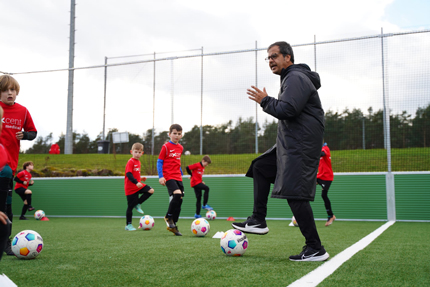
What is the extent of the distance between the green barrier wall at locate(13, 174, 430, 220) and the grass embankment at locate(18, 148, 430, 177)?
256 millimetres

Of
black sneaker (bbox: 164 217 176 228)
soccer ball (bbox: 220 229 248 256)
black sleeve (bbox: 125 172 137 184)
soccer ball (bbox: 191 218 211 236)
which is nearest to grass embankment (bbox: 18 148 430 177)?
black sleeve (bbox: 125 172 137 184)

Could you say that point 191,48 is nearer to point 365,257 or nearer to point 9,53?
point 9,53

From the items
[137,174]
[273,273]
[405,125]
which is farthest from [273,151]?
[405,125]

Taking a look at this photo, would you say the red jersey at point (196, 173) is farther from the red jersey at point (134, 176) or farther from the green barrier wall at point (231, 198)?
the red jersey at point (134, 176)

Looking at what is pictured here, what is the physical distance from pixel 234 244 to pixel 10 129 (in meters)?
2.61

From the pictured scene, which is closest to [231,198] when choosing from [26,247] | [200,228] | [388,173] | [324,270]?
[388,173]

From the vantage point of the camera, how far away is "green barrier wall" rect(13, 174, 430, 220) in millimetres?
9258

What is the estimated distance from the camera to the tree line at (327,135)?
30.3ft

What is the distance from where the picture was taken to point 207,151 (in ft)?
37.0

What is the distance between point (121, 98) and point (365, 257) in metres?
9.92

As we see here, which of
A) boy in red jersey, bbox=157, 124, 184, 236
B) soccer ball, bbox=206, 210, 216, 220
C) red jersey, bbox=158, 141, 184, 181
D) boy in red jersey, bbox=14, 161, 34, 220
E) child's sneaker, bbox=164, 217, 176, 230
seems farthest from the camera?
boy in red jersey, bbox=14, 161, 34, 220

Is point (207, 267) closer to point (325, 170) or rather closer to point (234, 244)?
point (234, 244)

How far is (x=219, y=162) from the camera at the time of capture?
11039mm

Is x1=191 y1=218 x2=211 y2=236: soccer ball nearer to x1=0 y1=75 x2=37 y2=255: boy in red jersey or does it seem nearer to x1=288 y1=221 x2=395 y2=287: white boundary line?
x1=288 y1=221 x2=395 y2=287: white boundary line
